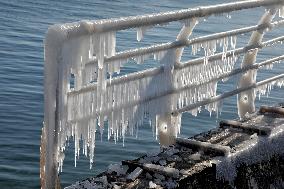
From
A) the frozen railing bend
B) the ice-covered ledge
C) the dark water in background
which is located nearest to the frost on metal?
the frozen railing bend

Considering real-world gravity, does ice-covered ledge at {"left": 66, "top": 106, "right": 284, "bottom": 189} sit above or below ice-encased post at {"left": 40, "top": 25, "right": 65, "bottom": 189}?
below

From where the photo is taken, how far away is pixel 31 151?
9.55m

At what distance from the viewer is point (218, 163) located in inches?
200

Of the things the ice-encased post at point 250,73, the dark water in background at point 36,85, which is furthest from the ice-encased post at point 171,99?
the ice-encased post at point 250,73

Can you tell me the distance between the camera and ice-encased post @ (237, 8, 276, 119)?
617cm

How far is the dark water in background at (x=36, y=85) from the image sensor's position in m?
8.96

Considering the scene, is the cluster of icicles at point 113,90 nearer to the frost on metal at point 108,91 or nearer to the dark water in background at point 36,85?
the frost on metal at point 108,91

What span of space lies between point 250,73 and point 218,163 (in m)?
1.71

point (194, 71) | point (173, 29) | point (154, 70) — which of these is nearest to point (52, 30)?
point (154, 70)

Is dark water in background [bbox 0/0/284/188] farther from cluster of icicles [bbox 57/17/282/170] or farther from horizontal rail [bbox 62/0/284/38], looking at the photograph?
cluster of icicles [bbox 57/17/282/170]

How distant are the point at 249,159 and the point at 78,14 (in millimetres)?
20613

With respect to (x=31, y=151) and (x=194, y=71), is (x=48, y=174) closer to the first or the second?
(x=194, y=71)

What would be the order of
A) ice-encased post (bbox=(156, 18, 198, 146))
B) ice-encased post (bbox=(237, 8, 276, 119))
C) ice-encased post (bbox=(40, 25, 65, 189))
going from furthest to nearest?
ice-encased post (bbox=(237, 8, 276, 119)) → ice-encased post (bbox=(156, 18, 198, 146)) → ice-encased post (bbox=(40, 25, 65, 189))

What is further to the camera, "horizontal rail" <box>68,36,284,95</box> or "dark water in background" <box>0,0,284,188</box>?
"dark water in background" <box>0,0,284,188</box>
